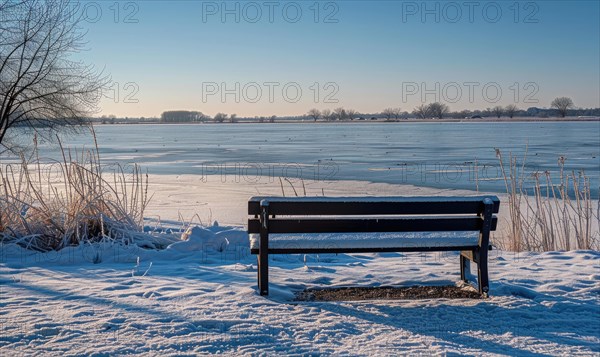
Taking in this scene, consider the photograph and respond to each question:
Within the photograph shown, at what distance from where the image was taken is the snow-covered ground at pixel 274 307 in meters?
4.06

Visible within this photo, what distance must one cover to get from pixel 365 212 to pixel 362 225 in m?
0.14

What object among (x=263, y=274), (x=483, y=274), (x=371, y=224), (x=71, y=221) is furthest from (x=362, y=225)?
(x=71, y=221)

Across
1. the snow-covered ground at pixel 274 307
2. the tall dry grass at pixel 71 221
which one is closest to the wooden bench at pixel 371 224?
the snow-covered ground at pixel 274 307

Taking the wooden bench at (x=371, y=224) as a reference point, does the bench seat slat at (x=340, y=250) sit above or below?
below

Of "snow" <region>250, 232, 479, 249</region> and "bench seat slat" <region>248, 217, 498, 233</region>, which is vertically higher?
"bench seat slat" <region>248, 217, 498, 233</region>

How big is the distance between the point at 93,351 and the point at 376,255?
Result: 4.30 meters

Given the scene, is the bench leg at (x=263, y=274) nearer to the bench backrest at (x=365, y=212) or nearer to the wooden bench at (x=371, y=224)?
the wooden bench at (x=371, y=224)

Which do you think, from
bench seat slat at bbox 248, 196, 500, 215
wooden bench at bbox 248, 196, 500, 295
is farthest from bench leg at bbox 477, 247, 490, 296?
bench seat slat at bbox 248, 196, 500, 215

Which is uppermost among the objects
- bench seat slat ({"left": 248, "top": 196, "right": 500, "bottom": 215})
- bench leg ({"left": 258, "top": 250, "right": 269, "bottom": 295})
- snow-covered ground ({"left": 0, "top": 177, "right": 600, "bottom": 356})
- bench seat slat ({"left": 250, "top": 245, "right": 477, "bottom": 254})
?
bench seat slat ({"left": 248, "top": 196, "right": 500, "bottom": 215})

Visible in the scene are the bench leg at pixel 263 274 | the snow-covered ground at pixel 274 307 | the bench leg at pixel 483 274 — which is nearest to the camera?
the snow-covered ground at pixel 274 307

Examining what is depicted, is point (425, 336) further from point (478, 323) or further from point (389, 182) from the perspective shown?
point (389, 182)

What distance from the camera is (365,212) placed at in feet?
16.5

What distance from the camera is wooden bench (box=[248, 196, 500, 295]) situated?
503 cm

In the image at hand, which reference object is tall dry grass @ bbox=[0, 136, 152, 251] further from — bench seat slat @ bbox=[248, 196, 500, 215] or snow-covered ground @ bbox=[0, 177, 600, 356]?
bench seat slat @ bbox=[248, 196, 500, 215]
